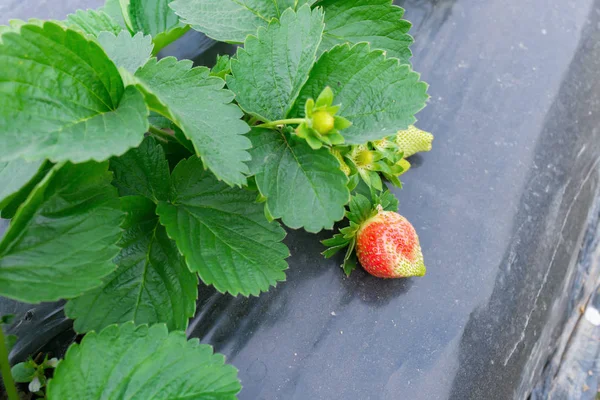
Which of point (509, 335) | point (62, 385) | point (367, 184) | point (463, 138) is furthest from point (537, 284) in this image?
point (62, 385)

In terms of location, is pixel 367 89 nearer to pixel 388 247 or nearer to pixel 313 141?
pixel 313 141

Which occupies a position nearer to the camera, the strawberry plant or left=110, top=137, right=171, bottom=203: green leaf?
the strawberry plant

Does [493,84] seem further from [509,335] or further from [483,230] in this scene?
[509,335]

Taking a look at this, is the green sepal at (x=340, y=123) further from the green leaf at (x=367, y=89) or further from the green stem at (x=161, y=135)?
the green stem at (x=161, y=135)

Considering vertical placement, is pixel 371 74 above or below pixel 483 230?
above

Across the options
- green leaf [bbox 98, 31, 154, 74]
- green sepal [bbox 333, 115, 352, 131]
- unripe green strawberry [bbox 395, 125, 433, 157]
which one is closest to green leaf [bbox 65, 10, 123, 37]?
green leaf [bbox 98, 31, 154, 74]

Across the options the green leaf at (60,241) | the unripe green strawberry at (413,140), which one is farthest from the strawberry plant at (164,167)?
the unripe green strawberry at (413,140)

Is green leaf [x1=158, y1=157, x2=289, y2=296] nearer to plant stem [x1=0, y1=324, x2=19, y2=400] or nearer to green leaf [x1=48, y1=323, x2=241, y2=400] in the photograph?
green leaf [x1=48, y1=323, x2=241, y2=400]
